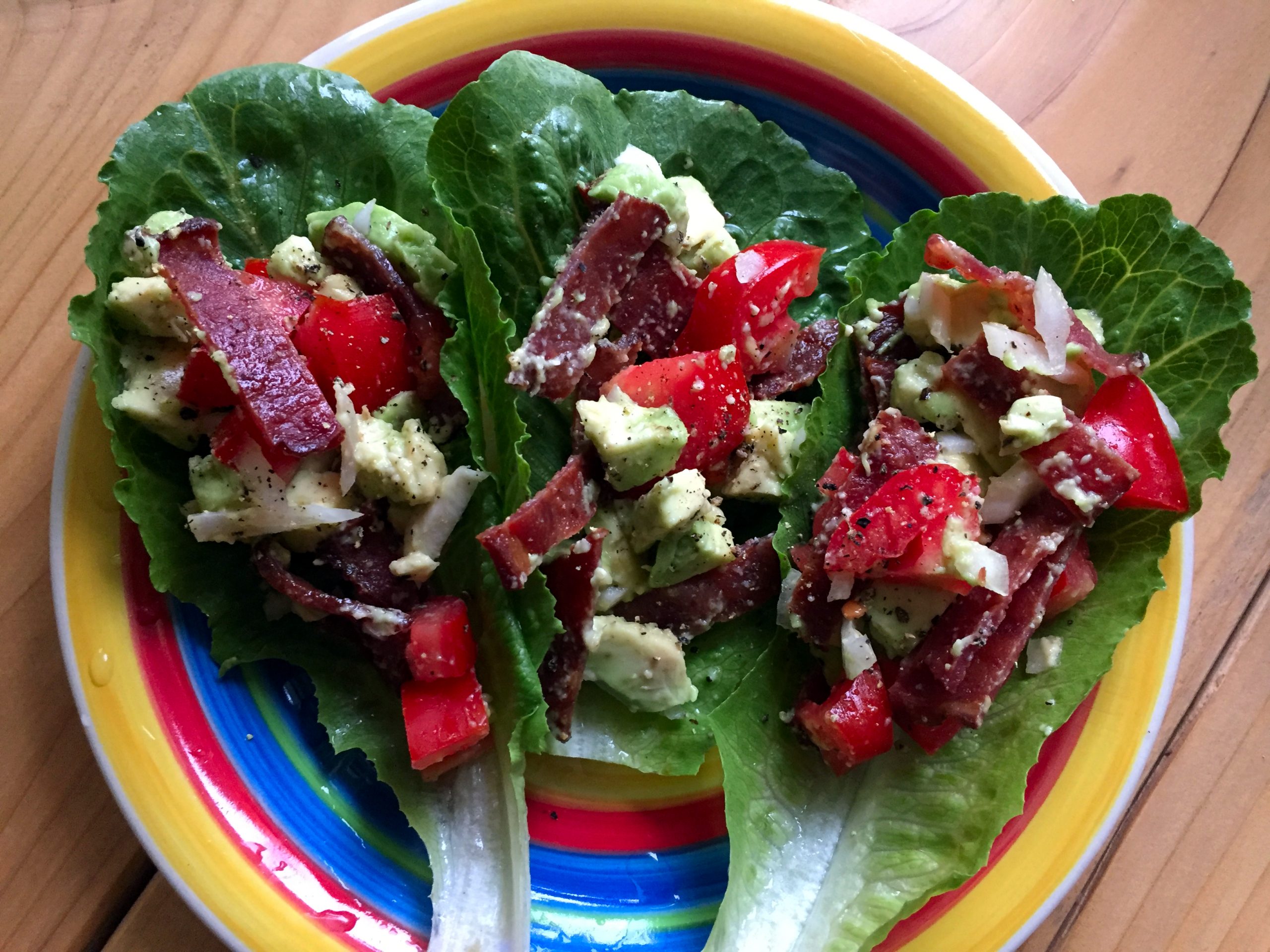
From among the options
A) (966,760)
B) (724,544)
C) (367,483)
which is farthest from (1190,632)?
(367,483)

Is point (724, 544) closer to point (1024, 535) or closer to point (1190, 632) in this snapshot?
point (1024, 535)

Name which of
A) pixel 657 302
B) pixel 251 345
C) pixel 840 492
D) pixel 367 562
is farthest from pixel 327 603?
pixel 840 492

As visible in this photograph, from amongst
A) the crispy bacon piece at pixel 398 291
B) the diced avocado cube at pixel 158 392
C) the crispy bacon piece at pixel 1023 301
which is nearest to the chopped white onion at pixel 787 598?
the crispy bacon piece at pixel 1023 301

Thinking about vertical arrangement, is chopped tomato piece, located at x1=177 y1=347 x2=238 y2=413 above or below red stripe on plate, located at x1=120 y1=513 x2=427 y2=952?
above

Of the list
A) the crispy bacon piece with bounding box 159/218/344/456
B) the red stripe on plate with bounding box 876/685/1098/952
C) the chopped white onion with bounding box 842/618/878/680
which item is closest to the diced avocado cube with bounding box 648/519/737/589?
the chopped white onion with bounding box 842/618/878/680

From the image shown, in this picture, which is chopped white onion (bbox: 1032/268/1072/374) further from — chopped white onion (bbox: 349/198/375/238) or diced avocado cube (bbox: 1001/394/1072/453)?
chopped white onion (bbox: 349/198/375/238)

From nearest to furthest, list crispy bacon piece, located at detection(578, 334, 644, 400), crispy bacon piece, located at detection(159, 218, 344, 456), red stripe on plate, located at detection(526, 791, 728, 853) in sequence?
crispy bacon piece, located at detection(159, 218, 344, 456), crispy bacon piece, located at detection(578, 334, 644, 400), red stripe on plate, located at detection(526, 791, 728, 853)

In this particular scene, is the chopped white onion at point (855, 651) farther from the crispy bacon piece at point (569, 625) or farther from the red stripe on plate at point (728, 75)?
the red stripe on plate at point (728, 75)
